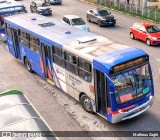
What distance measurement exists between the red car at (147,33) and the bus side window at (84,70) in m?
11.4

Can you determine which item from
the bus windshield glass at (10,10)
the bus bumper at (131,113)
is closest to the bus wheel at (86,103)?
the bus bumper at (131,113)

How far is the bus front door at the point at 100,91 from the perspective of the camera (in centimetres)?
1102

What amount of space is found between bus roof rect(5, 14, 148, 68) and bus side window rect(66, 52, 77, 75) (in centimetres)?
27

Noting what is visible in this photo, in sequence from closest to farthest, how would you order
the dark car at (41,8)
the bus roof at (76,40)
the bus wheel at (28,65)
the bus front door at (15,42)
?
the bus roof at (76,40) → the bus wheel at (28,65) → the bus front door at (15,42) → the dark car at (41,8)

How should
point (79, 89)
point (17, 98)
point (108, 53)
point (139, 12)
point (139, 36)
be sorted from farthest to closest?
point (139, 12) → point (139, 36) → point (79, 89) → point (108, 53) → point (17, 98)

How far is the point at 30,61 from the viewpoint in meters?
17.2

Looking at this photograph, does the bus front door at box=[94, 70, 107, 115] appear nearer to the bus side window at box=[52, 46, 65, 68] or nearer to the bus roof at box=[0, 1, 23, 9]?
the bus side window at box=[52, 46, 65, 68]

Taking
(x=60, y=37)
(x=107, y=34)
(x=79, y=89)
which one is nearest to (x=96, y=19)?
(x=107, y=34)

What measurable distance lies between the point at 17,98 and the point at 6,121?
1.28 metres

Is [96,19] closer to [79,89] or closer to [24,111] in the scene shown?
[79,89]

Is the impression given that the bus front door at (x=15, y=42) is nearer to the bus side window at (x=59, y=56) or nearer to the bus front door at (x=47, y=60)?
the bus front door at (x=47, y=60)

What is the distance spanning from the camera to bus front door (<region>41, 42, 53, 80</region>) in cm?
1471

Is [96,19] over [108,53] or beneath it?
beneath

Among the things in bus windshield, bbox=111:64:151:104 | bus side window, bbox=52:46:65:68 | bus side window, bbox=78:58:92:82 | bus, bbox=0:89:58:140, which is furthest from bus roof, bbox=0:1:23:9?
bus, bbox=0:89:58:140
